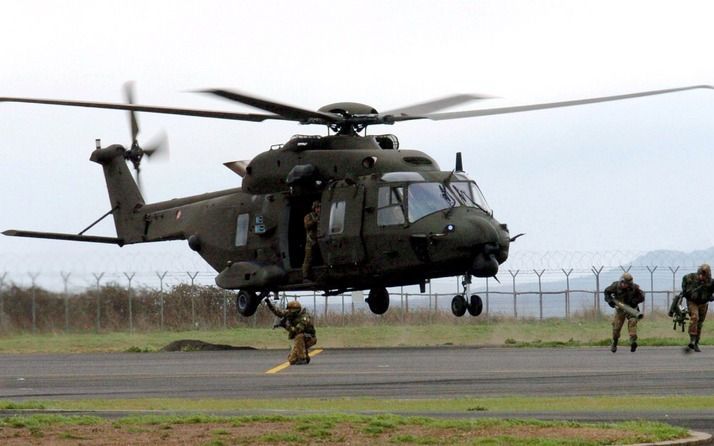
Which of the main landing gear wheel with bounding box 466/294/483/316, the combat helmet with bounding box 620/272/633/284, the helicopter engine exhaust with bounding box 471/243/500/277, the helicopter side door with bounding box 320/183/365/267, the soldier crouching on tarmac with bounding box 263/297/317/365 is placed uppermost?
the helicopter side door with bounding box 320/183/365/267

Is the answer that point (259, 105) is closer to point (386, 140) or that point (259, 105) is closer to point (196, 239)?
point (386, 140)

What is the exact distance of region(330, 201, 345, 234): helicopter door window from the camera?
1339 inches

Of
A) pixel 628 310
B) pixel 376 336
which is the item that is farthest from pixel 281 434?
pixel 376 336

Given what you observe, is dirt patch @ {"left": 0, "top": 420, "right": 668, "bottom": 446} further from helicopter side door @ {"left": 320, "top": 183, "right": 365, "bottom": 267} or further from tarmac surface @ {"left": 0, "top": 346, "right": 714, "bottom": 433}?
helicopter side door @ {"left": 320, "top": 183, "right": 365, "bottom": 267}

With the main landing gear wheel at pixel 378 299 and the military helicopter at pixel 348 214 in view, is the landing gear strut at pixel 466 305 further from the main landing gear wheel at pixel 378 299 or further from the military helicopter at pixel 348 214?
the main landing gear wheel at pixel 378 299

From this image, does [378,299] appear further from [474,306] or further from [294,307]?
[294,307]

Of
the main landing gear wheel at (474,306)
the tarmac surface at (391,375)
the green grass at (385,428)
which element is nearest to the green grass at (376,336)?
the tarmac surface at (391,375)

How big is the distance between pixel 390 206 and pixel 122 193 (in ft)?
40.3

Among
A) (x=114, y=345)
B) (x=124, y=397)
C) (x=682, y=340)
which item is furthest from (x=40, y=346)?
(x=124, y=397)

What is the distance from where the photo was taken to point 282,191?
3559 centimetres

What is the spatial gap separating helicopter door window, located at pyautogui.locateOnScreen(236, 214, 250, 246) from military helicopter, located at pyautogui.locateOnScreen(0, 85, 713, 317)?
2cm

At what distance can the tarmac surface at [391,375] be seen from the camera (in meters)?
23.2

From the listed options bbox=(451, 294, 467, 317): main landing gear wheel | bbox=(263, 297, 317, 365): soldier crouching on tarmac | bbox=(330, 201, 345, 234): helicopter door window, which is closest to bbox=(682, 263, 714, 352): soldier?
bbox=(451, 294, 467, 317): main landing gear wheel

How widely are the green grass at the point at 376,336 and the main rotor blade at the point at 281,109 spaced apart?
839cm
